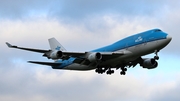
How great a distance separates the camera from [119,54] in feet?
225

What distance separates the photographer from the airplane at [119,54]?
67.3 metres

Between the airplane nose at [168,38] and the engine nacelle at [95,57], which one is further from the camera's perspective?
the engine nacelle at [95,57]

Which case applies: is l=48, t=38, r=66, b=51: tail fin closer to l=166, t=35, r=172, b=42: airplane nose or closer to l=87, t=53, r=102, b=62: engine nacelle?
l=87, t=53, r=102, b=62: engine nacelle

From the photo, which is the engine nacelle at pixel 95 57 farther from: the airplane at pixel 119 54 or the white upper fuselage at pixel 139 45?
the white upper fuselage at pixel 139 45

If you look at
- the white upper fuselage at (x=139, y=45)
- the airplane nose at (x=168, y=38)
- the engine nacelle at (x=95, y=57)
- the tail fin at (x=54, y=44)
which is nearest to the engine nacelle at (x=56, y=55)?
the engine nacelle at (x=95, y=57)

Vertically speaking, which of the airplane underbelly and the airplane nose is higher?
the airplane nose

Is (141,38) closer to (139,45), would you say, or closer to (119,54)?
(139,45)

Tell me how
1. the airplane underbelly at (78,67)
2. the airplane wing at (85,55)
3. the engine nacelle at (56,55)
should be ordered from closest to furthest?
the airplane wing at (85,55), the engine nacelle at (56,55), the airplane underbelly at (78,67)

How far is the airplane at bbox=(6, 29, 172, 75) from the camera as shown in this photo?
221ft

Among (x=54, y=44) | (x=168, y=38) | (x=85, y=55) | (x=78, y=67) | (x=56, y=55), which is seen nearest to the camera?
(x=168, y=38)

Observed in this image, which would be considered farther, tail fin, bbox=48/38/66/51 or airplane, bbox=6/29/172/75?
tail fin, bbox=48/38/66/51

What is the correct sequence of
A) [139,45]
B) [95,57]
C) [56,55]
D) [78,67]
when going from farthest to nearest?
[78,67] → [95,57] → [56,55] → [139,45]

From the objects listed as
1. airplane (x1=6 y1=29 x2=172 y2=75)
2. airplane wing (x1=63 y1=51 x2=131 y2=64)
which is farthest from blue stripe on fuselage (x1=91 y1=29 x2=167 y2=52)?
airplane wing (x1=63 y1=51 x2=131 y2=64)

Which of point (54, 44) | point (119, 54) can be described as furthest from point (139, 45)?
point (54, 44)
